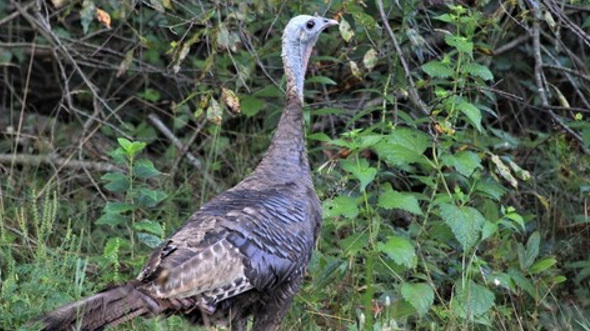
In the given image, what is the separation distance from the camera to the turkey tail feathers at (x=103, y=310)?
445 cm

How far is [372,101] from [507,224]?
1.86m

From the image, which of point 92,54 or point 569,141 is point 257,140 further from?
point 569,141

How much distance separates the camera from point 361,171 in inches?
214

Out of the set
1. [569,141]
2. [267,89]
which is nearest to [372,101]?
[267,89]

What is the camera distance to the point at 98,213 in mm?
7152

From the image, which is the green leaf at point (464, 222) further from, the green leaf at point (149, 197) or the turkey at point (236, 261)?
the green leaf at point (149, 197)

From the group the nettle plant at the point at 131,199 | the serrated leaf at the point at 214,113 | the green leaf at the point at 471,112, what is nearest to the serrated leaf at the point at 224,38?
the serrated leaf at the point at 214,113

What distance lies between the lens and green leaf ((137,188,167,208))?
561 cm

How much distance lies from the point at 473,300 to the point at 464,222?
1.16 feet

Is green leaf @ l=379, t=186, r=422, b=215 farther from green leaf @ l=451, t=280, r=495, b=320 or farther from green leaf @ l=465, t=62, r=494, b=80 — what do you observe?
green leaf @ l=465, t=62, r=494, b=80

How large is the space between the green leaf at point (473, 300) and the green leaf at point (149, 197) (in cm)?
143

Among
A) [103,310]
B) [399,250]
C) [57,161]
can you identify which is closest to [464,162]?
[399,250]

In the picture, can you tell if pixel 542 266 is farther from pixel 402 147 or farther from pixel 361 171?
pixel 361 171

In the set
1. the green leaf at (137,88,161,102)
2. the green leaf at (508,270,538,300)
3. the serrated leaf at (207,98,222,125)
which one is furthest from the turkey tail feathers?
the green leaf at (137,88,161,102)
